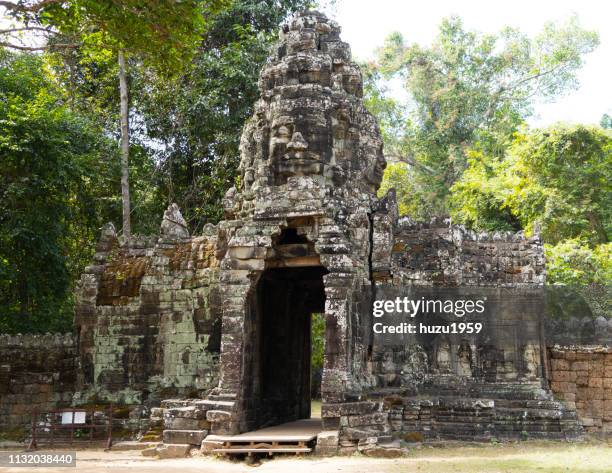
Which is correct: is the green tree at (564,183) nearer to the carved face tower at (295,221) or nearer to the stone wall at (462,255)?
the stone wall at (462,255)

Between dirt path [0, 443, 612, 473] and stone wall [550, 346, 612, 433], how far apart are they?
105 cm

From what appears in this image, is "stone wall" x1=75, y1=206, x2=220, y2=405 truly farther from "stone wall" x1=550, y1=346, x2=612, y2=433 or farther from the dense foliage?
"stone wall" x1=550, y1=346, x2=612, y2=433

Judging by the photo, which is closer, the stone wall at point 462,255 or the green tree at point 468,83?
the stone wall at point 462,255

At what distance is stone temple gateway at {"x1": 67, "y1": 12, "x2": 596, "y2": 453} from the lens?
12.2m

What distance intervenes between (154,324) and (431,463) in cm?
693

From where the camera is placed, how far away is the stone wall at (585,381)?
13062mm

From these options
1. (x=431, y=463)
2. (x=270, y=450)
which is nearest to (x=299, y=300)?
(x=270, y=450)

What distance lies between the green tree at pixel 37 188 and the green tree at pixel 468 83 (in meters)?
14.7

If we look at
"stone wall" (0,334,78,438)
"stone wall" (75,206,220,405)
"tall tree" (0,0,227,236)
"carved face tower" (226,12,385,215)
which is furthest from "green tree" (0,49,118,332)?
"carved face tower" (226,12,385,215)

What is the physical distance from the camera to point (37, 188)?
17547 millimetres

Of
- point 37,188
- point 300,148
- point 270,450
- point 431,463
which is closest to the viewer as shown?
point 431,463

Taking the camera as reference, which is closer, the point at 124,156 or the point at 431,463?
the point at 431,463

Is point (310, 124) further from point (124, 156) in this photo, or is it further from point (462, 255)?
point (124, 156)

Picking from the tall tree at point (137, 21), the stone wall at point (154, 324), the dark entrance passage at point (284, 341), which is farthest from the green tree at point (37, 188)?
the dark entrance passage at point (284, 341)
